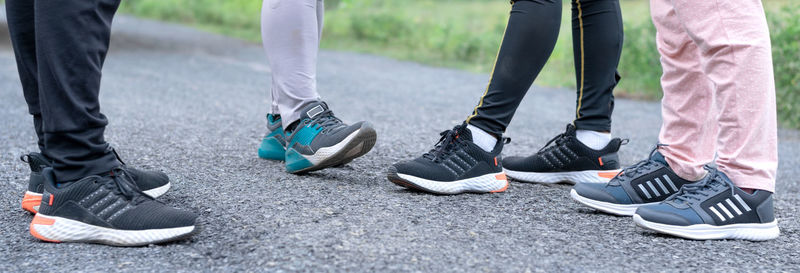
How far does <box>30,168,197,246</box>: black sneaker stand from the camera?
1.73m

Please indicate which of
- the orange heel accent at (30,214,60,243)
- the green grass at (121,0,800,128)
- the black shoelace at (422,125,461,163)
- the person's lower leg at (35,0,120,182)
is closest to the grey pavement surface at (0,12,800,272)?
the orange heel accent at (30,214,60,243)

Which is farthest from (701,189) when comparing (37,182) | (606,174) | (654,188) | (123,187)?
(37,182)

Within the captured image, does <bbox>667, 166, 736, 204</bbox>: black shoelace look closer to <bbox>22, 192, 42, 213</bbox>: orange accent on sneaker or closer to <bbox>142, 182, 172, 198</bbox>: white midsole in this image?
<bbox>142, 182, 172, 198</bbox>: white midsole

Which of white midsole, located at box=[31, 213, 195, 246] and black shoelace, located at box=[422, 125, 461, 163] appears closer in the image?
white midsole, located at box=[31, 213, 195, 246]

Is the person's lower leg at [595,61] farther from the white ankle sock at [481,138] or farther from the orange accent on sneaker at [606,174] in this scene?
the white ankle sock at [481,138]

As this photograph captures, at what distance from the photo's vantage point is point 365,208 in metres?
2.04

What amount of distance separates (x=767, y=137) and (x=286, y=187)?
1.39 meters

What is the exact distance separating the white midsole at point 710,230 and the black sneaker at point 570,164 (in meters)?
0.61

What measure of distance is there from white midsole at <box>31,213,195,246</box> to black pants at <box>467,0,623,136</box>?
1004mm

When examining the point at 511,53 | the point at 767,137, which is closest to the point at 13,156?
the point at 511,53

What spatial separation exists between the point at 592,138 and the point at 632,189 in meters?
0.37

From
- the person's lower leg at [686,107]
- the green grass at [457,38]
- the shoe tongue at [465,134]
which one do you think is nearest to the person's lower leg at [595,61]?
the person's lower leg at [686,107]

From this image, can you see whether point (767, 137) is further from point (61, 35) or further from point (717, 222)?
point (61, 35)

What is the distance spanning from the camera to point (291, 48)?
2.46m
